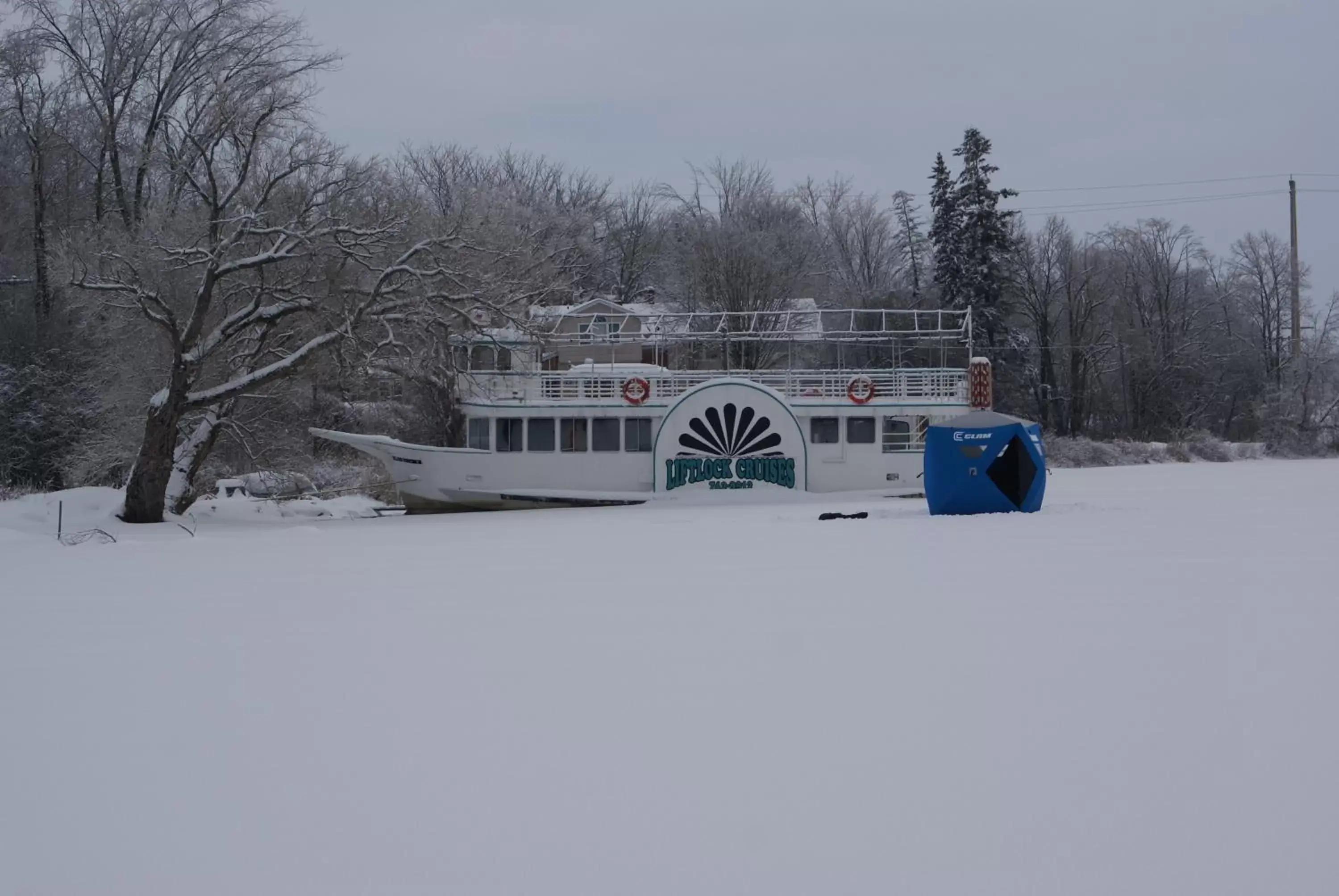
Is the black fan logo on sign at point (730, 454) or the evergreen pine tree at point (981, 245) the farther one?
the evergreen pine tree at point (981, 245)

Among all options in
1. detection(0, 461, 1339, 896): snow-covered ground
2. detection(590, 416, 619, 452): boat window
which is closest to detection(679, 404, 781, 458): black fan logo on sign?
detection(590, 416, 619, 452): boat window

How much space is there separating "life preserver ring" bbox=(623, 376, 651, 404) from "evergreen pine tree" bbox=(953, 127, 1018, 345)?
92.6 ft

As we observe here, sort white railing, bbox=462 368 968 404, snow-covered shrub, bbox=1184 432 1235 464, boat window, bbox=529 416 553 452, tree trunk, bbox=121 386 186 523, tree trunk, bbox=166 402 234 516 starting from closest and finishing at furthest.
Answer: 1. tree trunk, bbox=121 386 186 523
2. tree trunk, bbox=166 402 234 516
3. boat window, bbox=529 416 553 452
4. white railing, bbox=462 368 968 404
5. snow-covered shrub, bbox=1184 432 1235 464

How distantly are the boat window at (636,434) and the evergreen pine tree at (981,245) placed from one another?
28.3 meters

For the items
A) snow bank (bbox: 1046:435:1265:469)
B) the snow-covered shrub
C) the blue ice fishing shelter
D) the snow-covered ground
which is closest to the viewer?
the snow-covered ground

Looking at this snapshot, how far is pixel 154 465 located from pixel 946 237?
129ft

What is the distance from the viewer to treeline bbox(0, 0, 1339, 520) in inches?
874

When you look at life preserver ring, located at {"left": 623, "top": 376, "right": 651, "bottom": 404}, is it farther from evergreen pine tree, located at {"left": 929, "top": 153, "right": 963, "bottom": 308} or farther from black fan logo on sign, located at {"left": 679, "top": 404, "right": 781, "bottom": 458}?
evergreen pine tree, located at {"left": 929, "top": 153, "right": 963, "bottom": 308}

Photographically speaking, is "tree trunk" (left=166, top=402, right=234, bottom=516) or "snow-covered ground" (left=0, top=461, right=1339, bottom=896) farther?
"tree trunk" (left=166, top=402, right=234, bottom=516)

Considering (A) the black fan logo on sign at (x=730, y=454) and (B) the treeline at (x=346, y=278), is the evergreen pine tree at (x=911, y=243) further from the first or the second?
(A) the black fan logo on sign at (x=730, y=454)

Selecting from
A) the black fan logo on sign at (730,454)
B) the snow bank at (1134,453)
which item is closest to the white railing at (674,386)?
the black fan logo on sign at (730,454)

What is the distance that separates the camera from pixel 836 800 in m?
4.92

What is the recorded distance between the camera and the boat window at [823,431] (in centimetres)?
2717

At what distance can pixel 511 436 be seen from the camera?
26.4 meters
